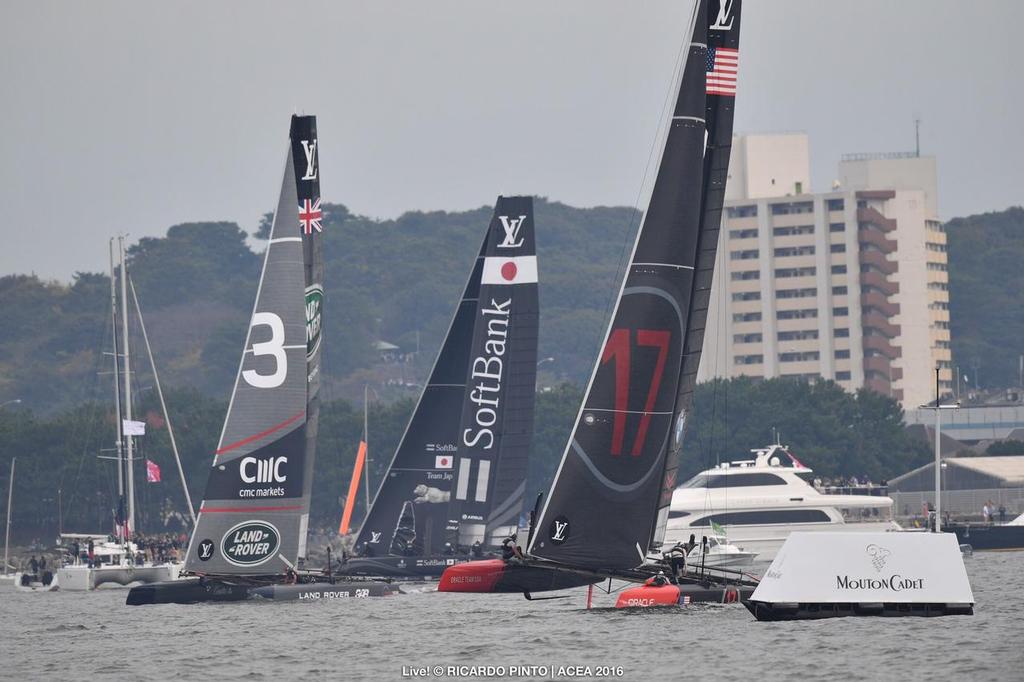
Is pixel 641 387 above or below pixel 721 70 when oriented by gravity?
below

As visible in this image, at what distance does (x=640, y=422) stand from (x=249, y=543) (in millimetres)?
11876

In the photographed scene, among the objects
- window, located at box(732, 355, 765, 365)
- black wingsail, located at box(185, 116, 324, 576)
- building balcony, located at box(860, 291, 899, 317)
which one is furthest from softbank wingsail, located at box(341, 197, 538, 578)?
window, located at box(732, 355, 765, 365)

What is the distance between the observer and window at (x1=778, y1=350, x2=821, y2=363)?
513 feet

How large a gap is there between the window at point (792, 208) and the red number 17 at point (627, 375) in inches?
4825

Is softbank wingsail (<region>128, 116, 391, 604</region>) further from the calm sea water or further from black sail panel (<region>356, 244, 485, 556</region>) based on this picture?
black sail panel (<region>356, 244, 485, 556</region>)

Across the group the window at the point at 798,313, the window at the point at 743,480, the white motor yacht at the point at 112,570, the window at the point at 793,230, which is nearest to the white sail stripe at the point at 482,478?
the white motor yacht at the point at 112,570

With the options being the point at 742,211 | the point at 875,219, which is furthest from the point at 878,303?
the point at 742,211

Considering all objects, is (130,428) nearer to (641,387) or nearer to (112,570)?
(112,570)

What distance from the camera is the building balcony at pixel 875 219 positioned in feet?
501

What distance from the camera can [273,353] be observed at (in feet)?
142

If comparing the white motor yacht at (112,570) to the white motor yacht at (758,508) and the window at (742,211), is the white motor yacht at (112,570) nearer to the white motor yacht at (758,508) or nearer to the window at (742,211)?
the white motor yacht at (758,508)

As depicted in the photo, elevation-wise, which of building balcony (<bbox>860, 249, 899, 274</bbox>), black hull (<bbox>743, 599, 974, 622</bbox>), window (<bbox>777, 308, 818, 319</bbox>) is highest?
building balcony (<bbox>860, 249, 899, 274</bbox>)

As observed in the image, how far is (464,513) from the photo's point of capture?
49406mm

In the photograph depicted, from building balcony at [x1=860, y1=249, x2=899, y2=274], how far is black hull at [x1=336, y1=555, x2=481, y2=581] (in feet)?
355
